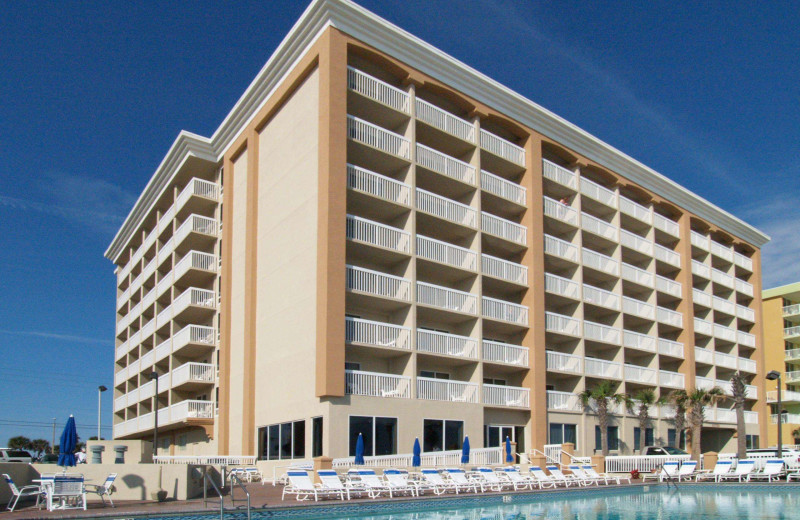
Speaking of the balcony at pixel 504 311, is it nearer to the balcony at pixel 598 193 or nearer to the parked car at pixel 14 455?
the balcony at pixel 598 193

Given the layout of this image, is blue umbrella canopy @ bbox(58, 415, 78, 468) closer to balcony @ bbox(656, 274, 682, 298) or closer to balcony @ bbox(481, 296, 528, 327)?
balcony @ bbox(481, 296, 528, 327)

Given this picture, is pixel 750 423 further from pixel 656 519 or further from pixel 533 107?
pixel 656 519

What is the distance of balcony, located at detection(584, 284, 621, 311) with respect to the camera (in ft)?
138

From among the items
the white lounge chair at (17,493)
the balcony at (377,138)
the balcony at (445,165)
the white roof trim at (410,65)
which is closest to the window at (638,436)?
the white roof trim at (410,65)

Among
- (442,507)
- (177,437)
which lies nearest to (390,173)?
(442,507)

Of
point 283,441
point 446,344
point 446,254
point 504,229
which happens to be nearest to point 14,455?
point 283,441

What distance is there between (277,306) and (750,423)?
3910cm

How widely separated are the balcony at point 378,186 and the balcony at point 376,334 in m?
5.35

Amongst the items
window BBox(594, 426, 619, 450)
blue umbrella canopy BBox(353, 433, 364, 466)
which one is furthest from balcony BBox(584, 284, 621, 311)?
blue umbrella canopy BBox(353, 433, 364, 466)

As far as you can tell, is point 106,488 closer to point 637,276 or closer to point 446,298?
point 446,298

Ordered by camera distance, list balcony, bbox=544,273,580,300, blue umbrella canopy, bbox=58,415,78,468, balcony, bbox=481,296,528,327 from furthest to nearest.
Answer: balcony, bbox=544,273,580,300
balcony, bbox=481,296,528,327
blue umbrella canopy, bbox=58,415,78,468

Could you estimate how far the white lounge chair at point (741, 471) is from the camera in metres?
29.8

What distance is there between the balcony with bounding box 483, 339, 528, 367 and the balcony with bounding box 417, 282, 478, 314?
1919 millimetres

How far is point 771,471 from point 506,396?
11.2m
